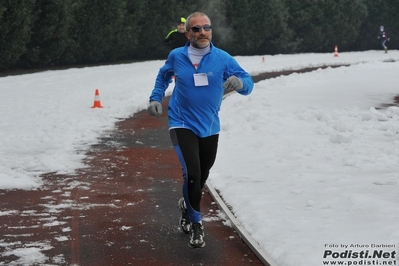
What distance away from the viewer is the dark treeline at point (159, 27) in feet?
93.7

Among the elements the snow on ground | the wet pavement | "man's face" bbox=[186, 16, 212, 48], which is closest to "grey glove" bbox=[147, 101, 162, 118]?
"man's face" bbox=[186, 16, 212, 48]

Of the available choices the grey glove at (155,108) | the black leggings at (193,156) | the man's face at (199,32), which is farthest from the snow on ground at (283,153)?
the man's face at (199,32)

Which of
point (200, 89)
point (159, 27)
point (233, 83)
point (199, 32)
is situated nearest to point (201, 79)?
point (200, 89)

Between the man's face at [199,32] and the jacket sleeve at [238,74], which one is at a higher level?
the man's face at [199,32]

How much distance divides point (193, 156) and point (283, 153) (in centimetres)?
487

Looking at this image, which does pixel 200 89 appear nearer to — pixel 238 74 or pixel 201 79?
pixel 201 79

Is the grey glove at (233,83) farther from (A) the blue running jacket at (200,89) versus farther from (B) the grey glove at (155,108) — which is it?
(B) the grey glove at (155,108)

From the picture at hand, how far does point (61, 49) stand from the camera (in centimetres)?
2989

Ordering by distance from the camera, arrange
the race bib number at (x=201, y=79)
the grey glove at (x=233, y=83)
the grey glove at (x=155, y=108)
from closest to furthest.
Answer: the grey glove at (x=233, y=83) → the race bib number at (x=201, y=79) → the grey glove at (x=155, y=108)

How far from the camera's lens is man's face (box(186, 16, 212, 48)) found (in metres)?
6.48

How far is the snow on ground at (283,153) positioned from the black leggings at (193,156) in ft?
2.40

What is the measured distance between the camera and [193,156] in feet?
21.6

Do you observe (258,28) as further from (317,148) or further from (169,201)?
(169,201)

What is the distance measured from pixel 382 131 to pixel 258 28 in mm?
30147
